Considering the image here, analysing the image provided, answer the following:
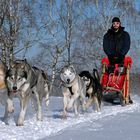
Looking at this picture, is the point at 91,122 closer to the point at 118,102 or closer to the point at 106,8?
the point at 118,102

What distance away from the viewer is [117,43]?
8.91 meters

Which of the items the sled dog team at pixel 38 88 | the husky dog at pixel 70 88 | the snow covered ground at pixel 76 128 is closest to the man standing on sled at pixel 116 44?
the sled dog team at pixel 38 88

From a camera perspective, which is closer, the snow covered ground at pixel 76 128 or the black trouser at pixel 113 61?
the snow covered ground at pixel 76 128

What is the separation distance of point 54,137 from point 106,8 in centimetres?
1825

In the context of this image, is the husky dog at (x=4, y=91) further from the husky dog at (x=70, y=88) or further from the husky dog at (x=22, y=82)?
the husky dog at (x=70, y=88)

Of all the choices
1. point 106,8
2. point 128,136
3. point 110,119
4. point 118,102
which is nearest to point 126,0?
point 106,8

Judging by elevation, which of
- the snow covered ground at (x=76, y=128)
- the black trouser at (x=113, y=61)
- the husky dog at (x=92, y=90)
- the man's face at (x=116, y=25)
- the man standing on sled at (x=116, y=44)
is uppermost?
the man's face at (x=116, y=25)

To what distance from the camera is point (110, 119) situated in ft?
21.1

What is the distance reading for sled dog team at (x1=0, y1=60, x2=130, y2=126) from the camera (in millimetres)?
Result: 5863

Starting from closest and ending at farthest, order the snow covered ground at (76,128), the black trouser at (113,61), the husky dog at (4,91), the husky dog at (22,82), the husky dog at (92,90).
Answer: the snow covered ground at (76,128) < the husky dog at (22,82) < the husky dog at (4,91) < the husky dog at (92,90) < the black trouser at (113,61)

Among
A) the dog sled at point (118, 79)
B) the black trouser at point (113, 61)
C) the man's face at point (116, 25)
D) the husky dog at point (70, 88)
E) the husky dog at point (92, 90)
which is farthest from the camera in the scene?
the black trouser at point (113, 61)

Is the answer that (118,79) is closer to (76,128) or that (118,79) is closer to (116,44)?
(116,44)

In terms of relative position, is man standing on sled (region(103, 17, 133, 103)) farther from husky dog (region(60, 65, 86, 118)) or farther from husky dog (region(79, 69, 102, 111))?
husky dog (region(60, 65, 86, 118))

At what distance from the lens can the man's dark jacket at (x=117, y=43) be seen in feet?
28.9
